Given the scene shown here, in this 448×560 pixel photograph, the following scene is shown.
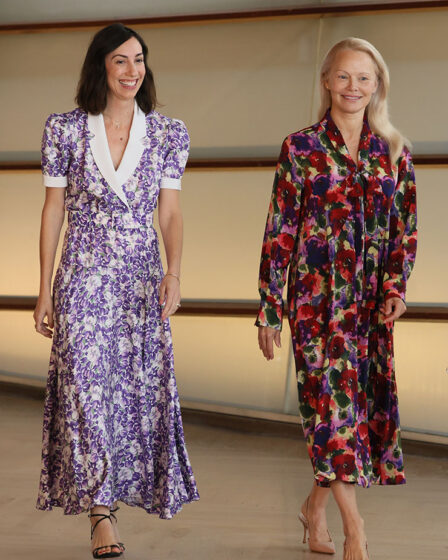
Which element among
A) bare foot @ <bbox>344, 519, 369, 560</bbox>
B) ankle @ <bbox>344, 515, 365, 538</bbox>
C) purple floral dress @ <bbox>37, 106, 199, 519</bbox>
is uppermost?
purple floral dress @ <bbox>37, 106, 199, 519</bbox>

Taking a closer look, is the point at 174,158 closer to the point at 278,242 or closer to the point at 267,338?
the point at 278,242

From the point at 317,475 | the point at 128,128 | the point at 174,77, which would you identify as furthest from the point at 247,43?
the point at 317,475

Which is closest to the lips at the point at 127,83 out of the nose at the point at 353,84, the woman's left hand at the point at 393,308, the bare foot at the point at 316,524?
the nose at the point at 353,84

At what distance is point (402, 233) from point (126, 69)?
94 centimetres

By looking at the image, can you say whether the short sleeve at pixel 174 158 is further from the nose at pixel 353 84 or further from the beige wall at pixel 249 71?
the beige wall at pixel 249 71

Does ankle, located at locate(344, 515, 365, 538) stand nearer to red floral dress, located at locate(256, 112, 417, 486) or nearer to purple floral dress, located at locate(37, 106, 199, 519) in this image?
red floral dress, located at locate(256, 112, 417, 486)

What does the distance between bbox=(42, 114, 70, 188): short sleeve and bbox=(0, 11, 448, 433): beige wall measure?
2.10 m

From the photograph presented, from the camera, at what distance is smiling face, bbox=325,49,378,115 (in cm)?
262

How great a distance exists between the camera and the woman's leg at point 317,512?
2.76 m

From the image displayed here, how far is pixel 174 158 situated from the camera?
2803mm

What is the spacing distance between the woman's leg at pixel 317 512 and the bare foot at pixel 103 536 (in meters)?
0.60

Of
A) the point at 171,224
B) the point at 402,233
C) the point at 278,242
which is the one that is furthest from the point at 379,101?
the point at 171,224

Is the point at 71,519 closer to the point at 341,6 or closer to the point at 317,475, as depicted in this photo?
the point at 317,475

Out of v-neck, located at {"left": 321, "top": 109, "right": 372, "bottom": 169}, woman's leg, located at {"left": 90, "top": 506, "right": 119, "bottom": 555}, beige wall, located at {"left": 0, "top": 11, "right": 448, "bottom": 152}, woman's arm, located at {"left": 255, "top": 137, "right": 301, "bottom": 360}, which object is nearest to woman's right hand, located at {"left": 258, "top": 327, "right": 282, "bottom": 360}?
woman's arm, located at {"left": 255, "top": 137, "right": 301, "bottom": 360}
